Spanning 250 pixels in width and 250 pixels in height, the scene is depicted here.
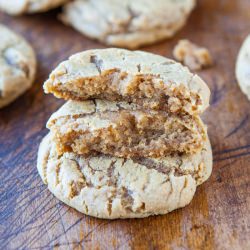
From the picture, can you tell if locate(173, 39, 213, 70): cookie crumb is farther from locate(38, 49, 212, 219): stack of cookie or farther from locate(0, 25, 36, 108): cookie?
locate(0, 25, 36, 108): cookie

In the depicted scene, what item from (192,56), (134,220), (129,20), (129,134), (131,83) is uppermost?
(131,83)

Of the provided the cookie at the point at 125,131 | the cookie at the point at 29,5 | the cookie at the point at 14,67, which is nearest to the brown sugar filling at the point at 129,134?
the cookie at the point at 125,131

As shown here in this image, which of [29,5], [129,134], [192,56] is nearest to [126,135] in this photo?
[129,134]

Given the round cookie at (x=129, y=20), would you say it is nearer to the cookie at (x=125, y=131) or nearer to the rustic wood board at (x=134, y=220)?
the rustic wood board at (x=134, y=220)

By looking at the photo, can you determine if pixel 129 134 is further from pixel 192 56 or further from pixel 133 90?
pixel 192 56

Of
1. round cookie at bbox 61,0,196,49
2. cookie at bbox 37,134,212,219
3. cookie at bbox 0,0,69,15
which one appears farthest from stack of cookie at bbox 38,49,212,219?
cookie at bbox 0,0,69,15
